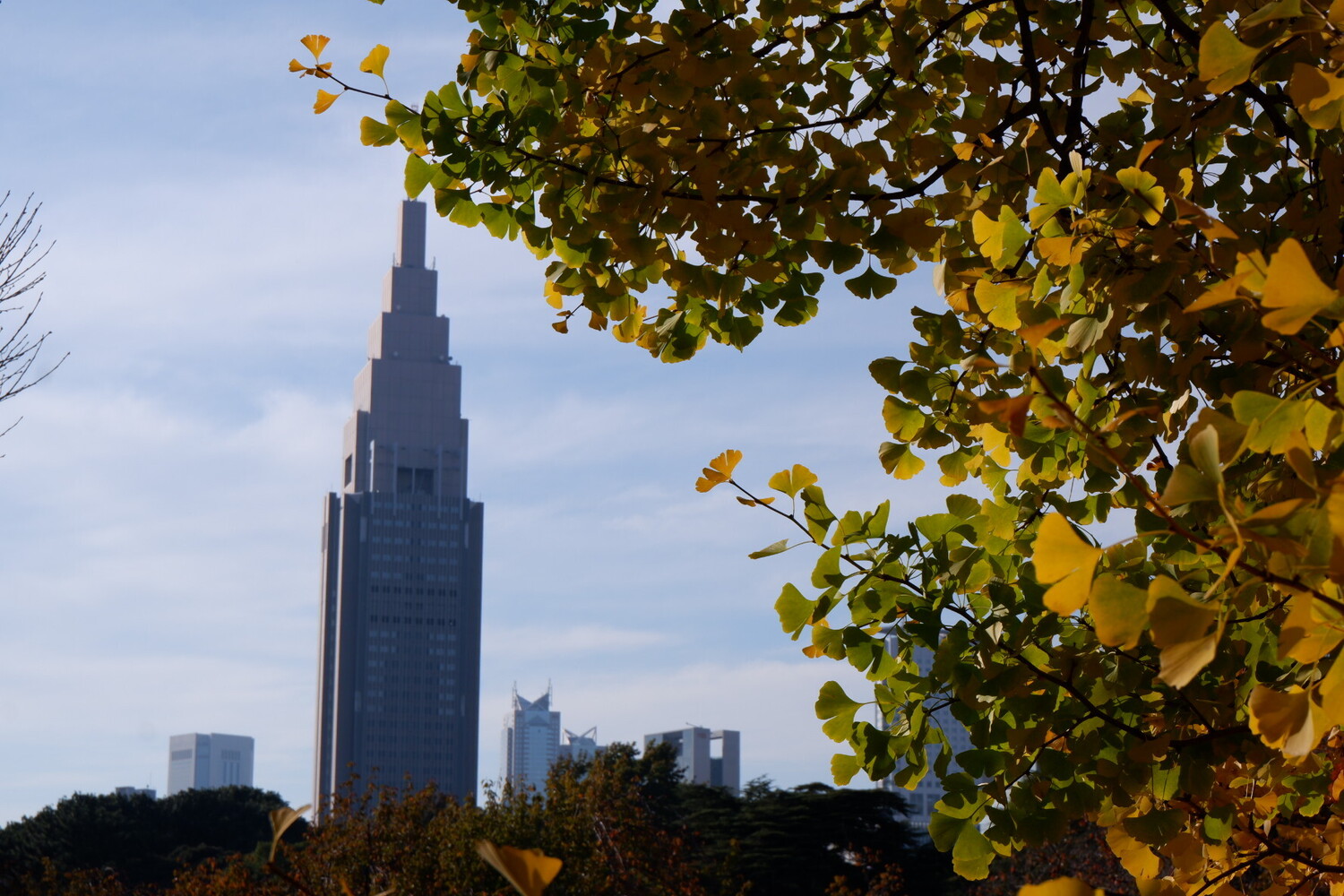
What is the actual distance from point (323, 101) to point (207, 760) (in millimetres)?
205303

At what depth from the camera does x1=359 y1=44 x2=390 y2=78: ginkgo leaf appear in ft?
7.32

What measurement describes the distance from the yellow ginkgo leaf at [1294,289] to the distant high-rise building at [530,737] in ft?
539

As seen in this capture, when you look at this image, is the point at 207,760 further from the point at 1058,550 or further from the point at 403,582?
the point at 1058,550

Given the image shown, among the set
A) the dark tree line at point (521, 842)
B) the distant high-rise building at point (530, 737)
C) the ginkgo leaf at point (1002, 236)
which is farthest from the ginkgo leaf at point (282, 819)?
the distant high-rise building at point (530, 737)

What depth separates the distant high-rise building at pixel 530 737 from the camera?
164m

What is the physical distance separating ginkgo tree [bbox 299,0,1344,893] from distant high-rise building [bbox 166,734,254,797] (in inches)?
7870

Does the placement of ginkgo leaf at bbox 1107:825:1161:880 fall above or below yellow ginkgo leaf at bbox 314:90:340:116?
below

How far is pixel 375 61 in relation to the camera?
225 centimetres

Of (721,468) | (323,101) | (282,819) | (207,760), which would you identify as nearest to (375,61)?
(323,101)

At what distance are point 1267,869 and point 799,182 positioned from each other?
4.65 feet

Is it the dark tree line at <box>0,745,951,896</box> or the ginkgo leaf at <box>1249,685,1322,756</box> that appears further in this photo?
the dark tree line at <box>0,745,951,896</box>

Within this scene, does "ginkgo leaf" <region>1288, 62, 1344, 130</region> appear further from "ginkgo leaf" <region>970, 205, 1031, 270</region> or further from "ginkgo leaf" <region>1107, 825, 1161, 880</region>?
"ginkgo leaf" <region>1107, 825, 1161, 880</region>

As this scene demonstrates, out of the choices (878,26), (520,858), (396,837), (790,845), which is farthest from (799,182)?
(790,845)

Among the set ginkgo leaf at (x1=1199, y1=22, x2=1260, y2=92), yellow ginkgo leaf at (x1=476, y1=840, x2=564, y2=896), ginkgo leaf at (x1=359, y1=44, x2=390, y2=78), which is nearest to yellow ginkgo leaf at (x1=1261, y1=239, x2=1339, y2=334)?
ginkgo leaf at (x1=1199, y1=22, x2=1260, y2=92)
